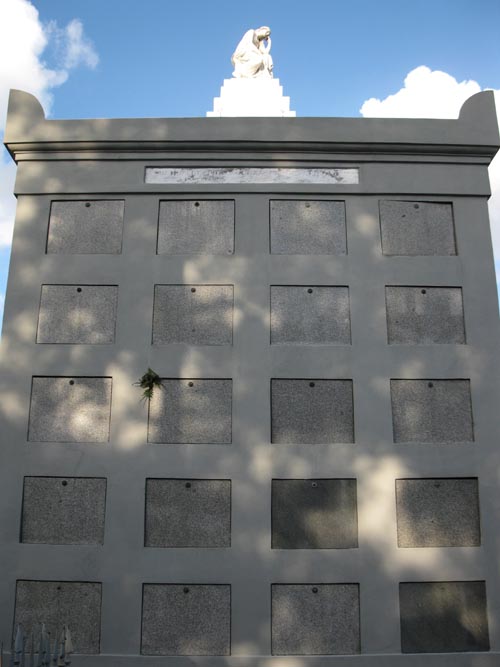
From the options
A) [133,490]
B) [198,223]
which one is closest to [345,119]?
[198,223]

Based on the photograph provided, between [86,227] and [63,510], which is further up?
[86,227]

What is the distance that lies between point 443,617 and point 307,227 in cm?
655

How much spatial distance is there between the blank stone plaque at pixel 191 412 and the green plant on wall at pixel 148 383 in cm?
11

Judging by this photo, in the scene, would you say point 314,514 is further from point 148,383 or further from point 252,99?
point 252,99

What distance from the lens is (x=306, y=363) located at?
9820 mm

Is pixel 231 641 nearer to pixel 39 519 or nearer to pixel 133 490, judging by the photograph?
pixel 133 490

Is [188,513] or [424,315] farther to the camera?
[424,315]

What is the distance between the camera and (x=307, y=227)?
34.4ft

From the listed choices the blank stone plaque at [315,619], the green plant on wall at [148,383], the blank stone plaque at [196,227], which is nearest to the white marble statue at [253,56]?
the blank stone plaque at [196,227]

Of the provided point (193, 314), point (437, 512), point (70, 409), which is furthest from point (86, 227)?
point (437, 512)

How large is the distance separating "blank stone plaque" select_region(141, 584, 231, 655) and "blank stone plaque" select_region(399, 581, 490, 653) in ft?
8.80

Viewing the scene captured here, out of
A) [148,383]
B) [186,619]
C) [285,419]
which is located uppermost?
[148,383]

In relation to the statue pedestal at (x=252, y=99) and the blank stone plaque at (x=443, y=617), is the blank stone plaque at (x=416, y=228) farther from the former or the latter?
the blank stone plaque at (x=443, y=617)

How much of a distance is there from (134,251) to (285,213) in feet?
8.84
